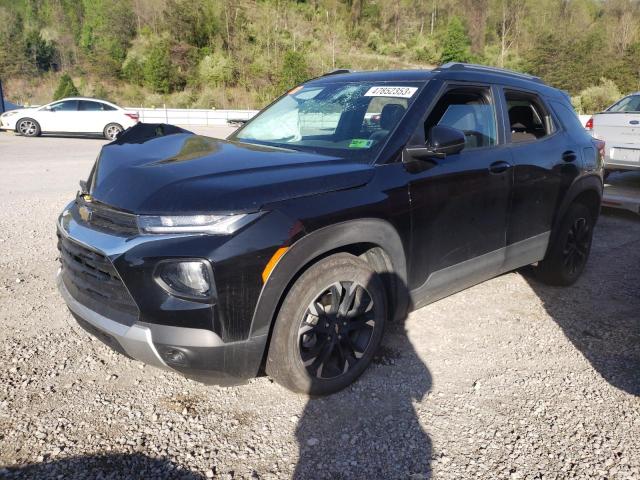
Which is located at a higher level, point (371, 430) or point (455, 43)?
point (455, 43)

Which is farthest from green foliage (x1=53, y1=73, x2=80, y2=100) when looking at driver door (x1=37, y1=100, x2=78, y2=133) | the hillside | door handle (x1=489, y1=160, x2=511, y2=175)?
door handle (x1=489, y1=160, x2=511, y2=175)

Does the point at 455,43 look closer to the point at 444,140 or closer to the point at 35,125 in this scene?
the point at 35,125

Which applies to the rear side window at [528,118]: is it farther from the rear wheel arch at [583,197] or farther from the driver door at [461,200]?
the rear wheel arch at [583,197]

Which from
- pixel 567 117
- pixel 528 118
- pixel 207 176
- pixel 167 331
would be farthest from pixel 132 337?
pixel 567 117

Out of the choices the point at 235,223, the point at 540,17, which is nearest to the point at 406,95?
the point at 235,223

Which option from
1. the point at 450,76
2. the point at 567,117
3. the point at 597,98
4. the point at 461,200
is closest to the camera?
the point at 461,200

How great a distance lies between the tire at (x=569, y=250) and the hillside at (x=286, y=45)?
40941mm

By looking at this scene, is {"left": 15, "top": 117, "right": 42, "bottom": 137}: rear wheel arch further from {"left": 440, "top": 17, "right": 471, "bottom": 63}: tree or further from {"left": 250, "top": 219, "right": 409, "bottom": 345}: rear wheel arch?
{"left": 440, "top": 17, "right": 471, "bottom": 63}: tree

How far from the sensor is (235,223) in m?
2.37

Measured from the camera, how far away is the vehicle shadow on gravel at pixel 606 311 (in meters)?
3.49

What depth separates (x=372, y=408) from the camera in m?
2.88

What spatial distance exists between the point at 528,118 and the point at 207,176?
9.81 ft

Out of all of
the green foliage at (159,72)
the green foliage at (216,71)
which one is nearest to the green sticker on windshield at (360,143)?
the green foliage at (216,71)

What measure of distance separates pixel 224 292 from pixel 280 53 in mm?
58127
